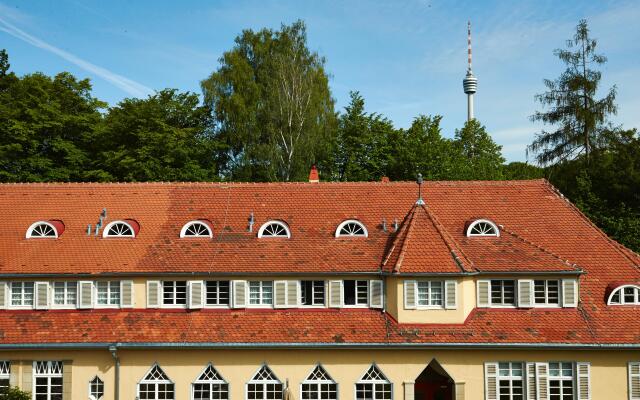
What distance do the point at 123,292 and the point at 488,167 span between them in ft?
113

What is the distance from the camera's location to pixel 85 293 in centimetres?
2472

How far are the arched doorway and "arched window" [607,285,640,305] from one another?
24.2ft

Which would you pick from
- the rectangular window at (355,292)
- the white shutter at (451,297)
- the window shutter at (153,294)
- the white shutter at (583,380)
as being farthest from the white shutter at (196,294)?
the white shutter at (583,380)

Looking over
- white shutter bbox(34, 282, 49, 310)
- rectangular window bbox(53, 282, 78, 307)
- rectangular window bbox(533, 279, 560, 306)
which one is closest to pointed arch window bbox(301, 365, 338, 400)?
rectangular window bbox(533, 279, 560, 306)

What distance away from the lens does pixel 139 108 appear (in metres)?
45.0

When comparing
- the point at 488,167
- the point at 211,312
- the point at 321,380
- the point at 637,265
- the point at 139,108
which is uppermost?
the point at 139,108

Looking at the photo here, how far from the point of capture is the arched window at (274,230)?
2648 cm

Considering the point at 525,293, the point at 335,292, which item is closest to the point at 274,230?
the point at 335,292

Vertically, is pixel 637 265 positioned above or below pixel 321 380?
above

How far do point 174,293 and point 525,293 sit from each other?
563 inches

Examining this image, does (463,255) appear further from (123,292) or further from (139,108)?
(139,108)

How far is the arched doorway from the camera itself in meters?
25.1

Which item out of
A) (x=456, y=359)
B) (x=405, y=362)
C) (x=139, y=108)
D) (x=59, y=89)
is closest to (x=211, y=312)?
(x=405, y=362)

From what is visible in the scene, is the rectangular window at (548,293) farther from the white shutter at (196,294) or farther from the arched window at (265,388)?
the white shutter at (196,294)
